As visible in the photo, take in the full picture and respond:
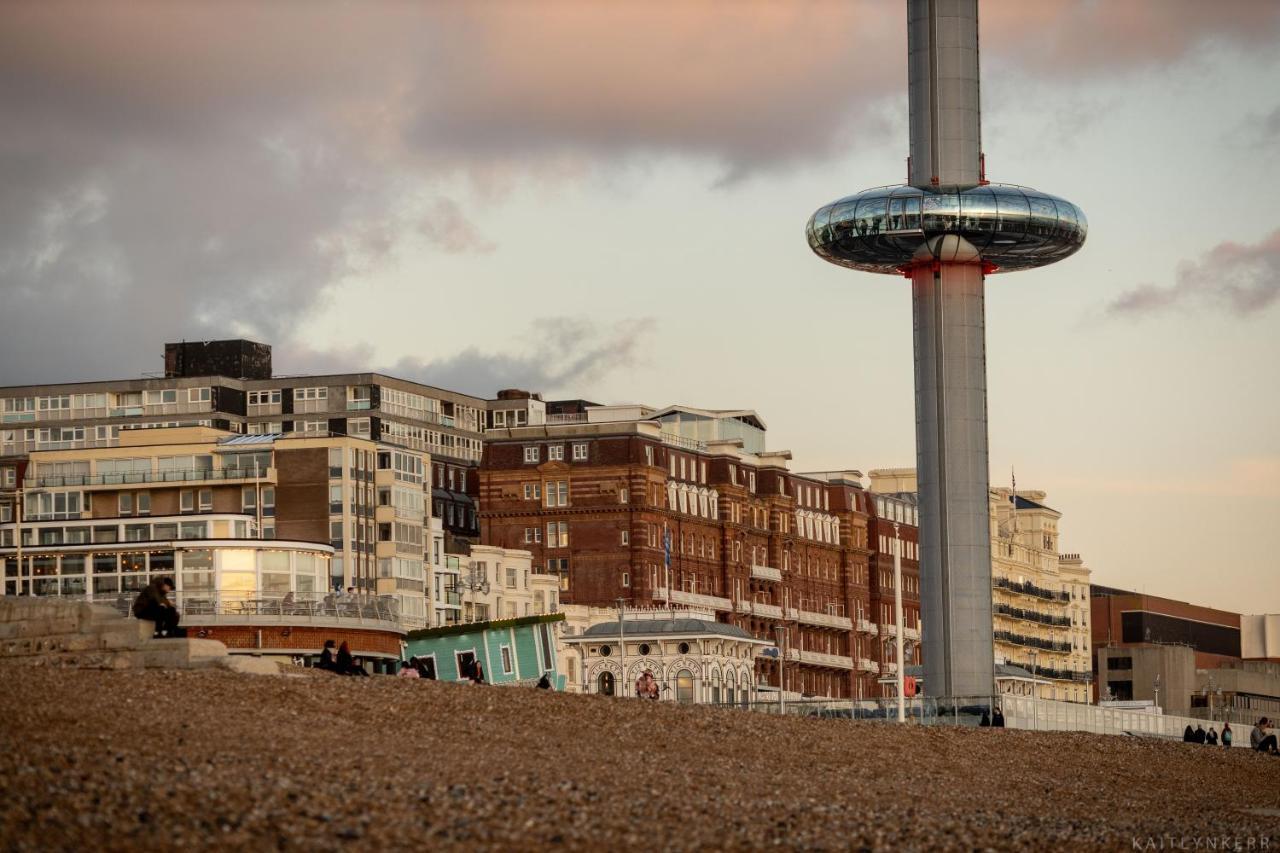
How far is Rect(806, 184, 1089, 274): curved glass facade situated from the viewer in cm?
9756

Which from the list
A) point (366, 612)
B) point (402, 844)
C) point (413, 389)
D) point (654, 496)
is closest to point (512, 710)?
point (402, 844)

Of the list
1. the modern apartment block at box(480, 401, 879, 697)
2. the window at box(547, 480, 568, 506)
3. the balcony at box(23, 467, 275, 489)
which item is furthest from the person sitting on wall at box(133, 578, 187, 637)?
the window at box(547, 480, 568, 506)

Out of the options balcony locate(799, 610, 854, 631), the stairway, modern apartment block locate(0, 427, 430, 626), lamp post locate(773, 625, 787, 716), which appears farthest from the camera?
balcony locate(799, 610, 854, 631)

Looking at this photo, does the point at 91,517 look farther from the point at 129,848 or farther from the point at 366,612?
the point at 129,848

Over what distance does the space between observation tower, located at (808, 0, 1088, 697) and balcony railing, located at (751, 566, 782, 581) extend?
6902cm

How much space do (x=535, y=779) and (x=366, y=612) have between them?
54623 mm

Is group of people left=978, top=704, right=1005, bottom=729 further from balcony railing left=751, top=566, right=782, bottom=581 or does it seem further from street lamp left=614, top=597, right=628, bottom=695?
balcony railing left=751, top=566, right=782, bottom=581

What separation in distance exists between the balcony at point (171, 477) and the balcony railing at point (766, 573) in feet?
147

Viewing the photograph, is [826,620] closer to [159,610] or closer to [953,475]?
[953,475]

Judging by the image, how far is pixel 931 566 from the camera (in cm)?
9888

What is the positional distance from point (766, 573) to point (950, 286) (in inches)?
2878

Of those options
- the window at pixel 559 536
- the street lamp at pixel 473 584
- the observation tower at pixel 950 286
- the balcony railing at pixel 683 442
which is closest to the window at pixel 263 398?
the window at pixel 559 536

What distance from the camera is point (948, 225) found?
3836 inches

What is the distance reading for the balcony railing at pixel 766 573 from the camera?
555ft
